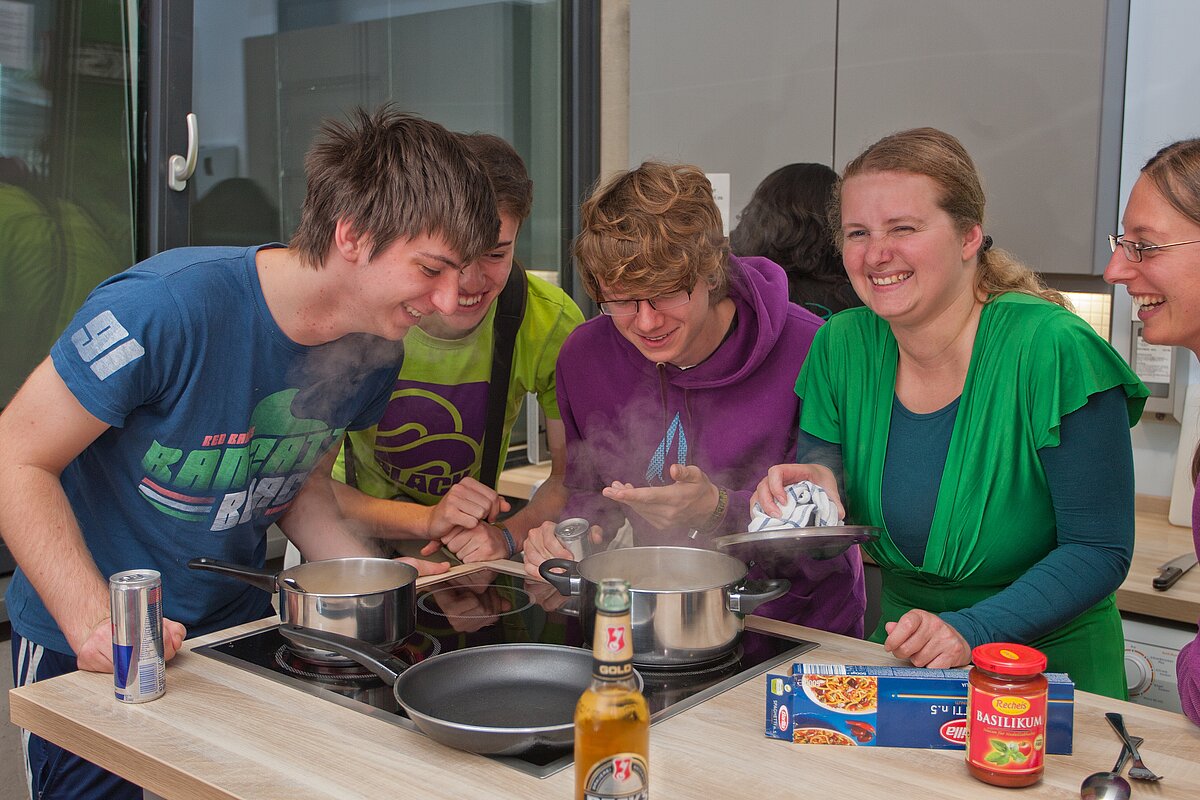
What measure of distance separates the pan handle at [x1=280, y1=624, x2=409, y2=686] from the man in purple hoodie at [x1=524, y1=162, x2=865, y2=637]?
519 mm

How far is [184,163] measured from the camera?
8.92 ft

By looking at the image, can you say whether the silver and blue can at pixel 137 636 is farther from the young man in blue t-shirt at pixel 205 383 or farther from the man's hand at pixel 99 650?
the young man in blue t-shirt at pixel 205 383

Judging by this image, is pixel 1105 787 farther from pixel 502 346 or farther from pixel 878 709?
pixel 502 346

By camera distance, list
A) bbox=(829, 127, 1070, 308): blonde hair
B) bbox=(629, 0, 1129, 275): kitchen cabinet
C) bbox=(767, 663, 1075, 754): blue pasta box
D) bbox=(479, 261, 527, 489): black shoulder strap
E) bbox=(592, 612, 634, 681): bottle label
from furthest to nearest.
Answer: bbox=(629, 0, 1129, 275): kitchen cabinet → bbox=(479, 261, 527, 489): black shoulder strap → bbox=(829, 127, 1070, 308): blonde hair → bbox=(767, 663, 1075, 754): blue pasta box → bbox=(592, 612, 634, 681): bottle label

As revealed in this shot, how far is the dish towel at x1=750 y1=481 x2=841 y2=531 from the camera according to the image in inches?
61.1

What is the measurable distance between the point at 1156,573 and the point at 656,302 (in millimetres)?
1400

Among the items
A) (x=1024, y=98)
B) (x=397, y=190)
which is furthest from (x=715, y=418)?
(x=1024, y=98)

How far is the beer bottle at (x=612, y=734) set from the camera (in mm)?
912

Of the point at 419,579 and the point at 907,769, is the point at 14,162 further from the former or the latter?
the point at 907,769

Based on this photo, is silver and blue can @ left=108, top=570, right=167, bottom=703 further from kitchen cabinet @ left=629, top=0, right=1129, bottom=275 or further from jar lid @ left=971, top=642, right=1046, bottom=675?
kitchen cabinet @ left=629, top=0, right=1129, bottom=275

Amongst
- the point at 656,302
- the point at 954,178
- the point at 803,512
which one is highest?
the point at 954,178

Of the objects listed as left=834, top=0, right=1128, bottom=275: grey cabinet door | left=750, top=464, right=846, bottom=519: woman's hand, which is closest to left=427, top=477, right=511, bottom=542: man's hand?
left=750, top=464, right=846, bottom=519: woman's hand

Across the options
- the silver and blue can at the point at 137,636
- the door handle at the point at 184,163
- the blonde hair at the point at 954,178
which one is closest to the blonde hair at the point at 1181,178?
the blonde hair at the point at 954,178

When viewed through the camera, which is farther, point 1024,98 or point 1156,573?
point 1024,98
